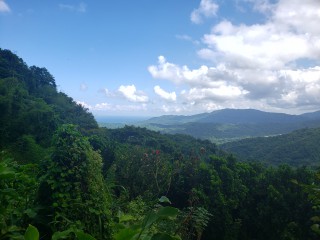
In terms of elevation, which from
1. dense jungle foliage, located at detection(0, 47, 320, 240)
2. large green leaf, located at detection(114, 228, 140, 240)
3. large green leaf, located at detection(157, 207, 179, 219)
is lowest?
dense jungle foliage, located at detection(0, 47, 320, 240)

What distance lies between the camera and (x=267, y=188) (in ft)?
71.2

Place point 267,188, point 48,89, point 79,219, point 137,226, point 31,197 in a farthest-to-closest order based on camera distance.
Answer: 1. point 48,89
2. point 267,188
3. point 31,197
4. point 79,219
5. point 137,226

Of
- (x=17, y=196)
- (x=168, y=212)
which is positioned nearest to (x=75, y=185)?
(x=17, y=196)

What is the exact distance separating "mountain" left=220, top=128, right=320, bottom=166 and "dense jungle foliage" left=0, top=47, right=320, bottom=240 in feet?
92.6

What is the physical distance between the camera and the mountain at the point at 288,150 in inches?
2421

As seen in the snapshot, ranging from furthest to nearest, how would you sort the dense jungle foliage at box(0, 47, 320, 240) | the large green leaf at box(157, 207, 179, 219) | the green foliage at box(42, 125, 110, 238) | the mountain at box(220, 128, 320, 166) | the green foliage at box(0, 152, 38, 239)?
the mountain at box(220, 128, 320, 166)
the green foliage at box(42, 125, 110, 238)
the dense jungle foliage at box(0, 47, 320, 240)
the green foliage at box(0, 152, 38, 239)
the large green leaf at box(157, 207, 179, 219)

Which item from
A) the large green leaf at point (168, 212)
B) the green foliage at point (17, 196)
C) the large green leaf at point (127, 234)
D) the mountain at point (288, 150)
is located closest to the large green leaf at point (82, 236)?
the large green leaf at point (127, 234)

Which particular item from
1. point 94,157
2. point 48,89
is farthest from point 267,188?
point 48,89

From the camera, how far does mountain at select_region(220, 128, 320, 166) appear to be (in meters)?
61.5

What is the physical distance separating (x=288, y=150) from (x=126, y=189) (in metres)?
69.4

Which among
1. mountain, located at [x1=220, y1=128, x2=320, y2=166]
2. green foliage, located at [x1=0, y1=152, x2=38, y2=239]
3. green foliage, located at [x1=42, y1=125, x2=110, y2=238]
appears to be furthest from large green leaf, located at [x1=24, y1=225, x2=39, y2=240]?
mountain, located at [x1=220, y1=128, x2=320, y2=166]

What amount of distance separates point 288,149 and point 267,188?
54330mm

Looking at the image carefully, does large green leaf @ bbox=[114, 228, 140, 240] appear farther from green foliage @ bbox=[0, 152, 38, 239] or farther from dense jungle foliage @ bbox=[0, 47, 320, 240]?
green foliage @ bbox=[0, 152, 38, 239]

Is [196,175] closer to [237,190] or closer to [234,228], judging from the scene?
[237,190]
